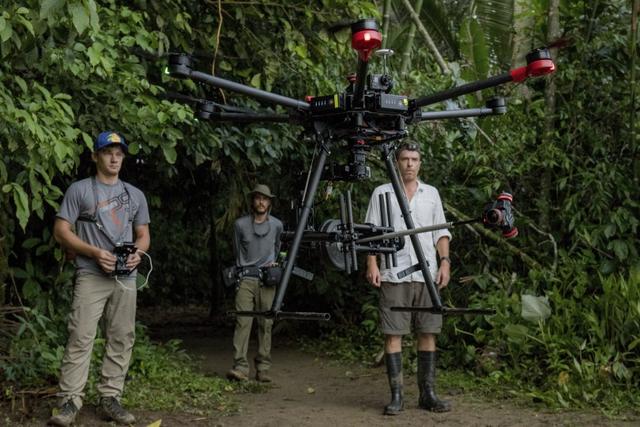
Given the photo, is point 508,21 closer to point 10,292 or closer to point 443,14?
point 443,14

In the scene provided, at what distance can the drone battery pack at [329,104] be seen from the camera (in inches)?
129

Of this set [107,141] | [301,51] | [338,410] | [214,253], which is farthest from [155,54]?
[214,253]

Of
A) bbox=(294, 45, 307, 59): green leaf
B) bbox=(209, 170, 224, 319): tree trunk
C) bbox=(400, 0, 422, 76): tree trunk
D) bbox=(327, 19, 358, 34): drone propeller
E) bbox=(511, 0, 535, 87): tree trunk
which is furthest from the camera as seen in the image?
bbox=(209, 170, 224, 319): tree trunk

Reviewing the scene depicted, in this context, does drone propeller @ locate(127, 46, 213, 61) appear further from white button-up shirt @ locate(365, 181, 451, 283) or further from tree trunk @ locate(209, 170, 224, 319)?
tree trunk @ locate(209, 170, 224, 319)

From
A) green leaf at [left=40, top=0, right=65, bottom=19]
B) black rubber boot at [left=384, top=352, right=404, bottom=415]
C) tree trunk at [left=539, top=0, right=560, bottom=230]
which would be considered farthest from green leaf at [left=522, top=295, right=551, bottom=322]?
green leaf at [left=40, top=0, right=65, bottom=19]

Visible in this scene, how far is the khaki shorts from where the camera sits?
574 centimetres

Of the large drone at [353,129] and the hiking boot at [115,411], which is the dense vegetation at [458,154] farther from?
the large drone at [353,129]

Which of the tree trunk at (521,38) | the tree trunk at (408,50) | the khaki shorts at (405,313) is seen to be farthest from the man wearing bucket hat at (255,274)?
the tree trunk at (521,38)

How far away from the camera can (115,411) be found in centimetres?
531

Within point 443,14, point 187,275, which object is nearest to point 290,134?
point 443,14

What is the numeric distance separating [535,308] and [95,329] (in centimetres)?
361

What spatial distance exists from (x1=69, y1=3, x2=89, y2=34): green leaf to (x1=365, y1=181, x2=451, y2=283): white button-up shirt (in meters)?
2.62

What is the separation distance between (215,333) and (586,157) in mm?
6473

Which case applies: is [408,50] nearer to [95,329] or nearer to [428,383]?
[428,383]
